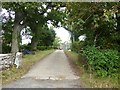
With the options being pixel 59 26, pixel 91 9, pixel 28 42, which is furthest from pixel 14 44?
pixel 28 42

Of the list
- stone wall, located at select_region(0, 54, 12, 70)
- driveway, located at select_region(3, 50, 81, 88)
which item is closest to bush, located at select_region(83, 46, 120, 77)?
driveway, located at select_region(3, 50, 81, 88)

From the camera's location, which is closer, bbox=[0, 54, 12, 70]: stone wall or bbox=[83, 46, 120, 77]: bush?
bbox=[83, 46, 120, 77]: bush

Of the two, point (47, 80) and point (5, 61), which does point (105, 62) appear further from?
point (5, 61)

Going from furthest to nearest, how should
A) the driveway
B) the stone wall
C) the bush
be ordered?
the stone wall
the bush
the driveway

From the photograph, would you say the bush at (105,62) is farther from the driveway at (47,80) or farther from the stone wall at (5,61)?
the stone wall at (5,61)

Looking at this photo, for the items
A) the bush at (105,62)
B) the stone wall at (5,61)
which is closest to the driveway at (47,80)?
the bush at (105,62)

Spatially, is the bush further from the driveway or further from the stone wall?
the stone wall

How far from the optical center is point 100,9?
40.1 feet

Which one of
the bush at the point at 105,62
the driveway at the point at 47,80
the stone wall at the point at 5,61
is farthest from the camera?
the stone wall at the point at 5,61

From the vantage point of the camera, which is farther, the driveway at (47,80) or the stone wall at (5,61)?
the stone wall at (5,61)

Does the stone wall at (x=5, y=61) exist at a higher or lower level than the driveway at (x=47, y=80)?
higher

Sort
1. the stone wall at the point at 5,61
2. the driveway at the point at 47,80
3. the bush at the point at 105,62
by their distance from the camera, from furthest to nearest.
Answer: the stone wall at the point at 5,61 → the bush at the point at 105,62 → the driveway at the point at 47,80

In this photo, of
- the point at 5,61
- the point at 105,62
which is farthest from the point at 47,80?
the point at 5,61

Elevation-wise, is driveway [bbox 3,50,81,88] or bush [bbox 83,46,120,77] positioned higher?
bush [bbox 83,46,120,77]
